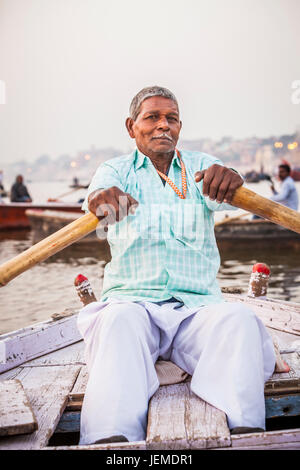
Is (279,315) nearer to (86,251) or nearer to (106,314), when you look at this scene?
(106,314)

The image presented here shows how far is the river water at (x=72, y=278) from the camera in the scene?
599cm

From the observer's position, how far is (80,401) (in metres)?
1.96

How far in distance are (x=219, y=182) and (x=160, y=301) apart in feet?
1.94

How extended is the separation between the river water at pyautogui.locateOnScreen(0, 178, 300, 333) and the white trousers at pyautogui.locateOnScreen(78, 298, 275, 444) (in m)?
3.65

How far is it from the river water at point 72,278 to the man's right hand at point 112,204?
3702mm

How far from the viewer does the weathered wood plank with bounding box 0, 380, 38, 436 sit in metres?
1.61

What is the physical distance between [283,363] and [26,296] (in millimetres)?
5156

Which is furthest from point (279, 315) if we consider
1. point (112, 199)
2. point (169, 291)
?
point (112, 199)

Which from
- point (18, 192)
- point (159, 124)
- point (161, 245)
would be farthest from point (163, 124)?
point (18, 192)

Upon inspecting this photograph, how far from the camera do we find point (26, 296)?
21.9 feet

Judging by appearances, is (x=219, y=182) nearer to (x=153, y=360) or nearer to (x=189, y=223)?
(x=189, y=223)

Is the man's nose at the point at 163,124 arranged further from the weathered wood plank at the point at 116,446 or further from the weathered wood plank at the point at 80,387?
the weathered wood plank at the point at 116,446

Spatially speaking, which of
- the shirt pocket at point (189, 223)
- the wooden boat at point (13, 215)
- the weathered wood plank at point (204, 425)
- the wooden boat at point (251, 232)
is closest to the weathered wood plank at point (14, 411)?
the weathered wood plank at point (204, 425)

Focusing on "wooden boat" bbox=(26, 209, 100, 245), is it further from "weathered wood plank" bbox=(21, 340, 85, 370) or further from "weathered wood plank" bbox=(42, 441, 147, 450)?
"weathered wood plank" bbox=(42, 441, 147, 450)
